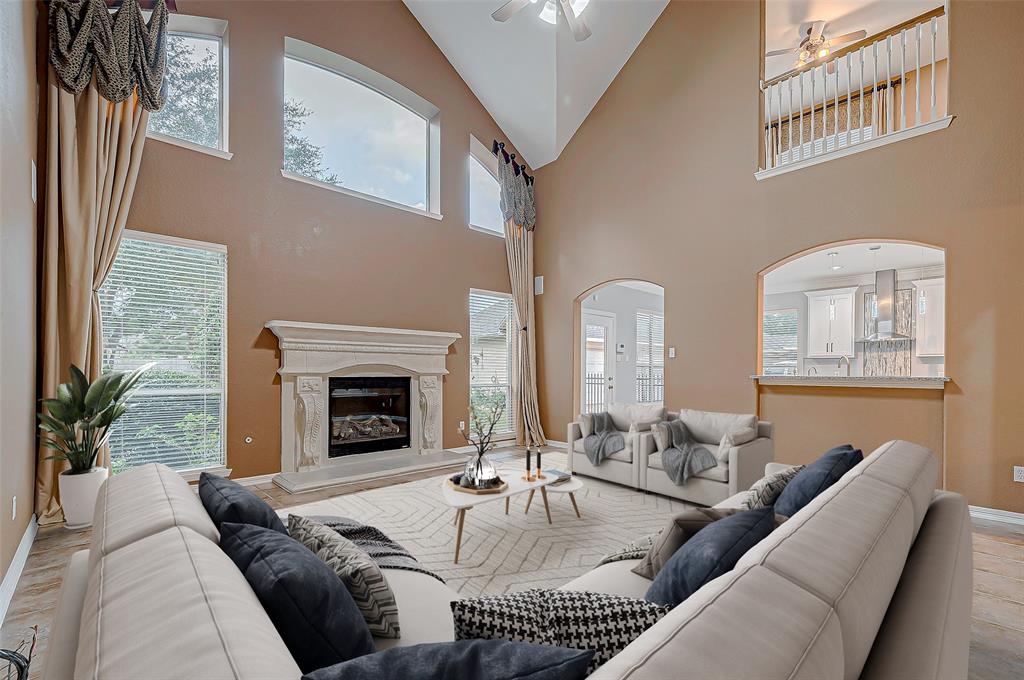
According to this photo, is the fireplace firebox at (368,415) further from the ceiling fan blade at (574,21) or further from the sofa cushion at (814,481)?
the sofa cushion at (814,481)

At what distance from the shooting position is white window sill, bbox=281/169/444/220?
4.85 meters

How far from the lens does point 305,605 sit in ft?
3.14

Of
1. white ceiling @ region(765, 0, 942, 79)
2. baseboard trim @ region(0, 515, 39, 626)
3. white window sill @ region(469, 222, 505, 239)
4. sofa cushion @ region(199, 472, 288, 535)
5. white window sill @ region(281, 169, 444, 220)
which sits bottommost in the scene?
baseboard trim @ region(0, 515, 39, 626)

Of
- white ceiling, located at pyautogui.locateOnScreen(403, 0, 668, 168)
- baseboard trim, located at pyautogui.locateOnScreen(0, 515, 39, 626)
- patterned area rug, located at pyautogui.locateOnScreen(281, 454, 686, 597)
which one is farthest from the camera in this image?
white ceiling, located at pyautogui.locateOnScreen(403, 0, 668, 168)

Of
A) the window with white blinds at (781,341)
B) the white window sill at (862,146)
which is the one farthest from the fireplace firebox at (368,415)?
the window with white blinds at (781,341)

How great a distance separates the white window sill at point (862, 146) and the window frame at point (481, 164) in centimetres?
335

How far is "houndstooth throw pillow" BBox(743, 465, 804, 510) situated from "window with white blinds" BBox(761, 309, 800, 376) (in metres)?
7.30

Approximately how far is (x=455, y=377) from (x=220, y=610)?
5.52 metres

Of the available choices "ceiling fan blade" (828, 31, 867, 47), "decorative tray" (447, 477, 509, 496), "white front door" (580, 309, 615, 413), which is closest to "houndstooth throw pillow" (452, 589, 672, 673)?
"decorative tray" (447, 477, 509, 496)

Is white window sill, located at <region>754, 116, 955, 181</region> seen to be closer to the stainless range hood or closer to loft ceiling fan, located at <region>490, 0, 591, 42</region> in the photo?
loft ceiling fan, located at <region>490, 0, 591, 42</region>

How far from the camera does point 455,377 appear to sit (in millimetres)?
6203

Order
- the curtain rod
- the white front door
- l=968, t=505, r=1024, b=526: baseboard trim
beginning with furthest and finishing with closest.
Result: 1. the white front door
2. the curtain rod
3. l=968, t=505, r=1024, b=526: baseboard trim

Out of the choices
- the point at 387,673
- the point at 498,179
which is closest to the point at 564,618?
the point at 387,673

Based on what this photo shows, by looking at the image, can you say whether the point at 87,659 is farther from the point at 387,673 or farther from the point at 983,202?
the point at 983,202
